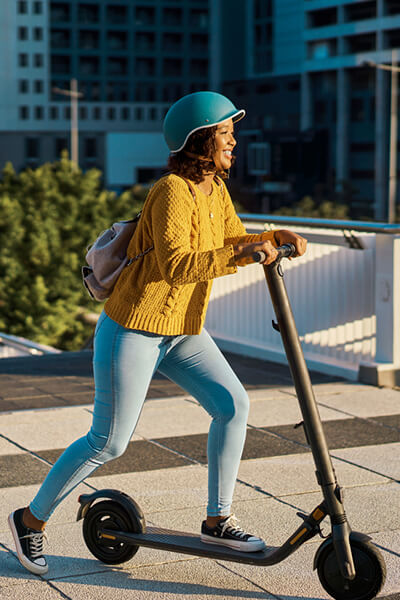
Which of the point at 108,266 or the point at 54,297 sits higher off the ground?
the point at 108,266

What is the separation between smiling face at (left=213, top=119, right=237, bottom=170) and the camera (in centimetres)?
379

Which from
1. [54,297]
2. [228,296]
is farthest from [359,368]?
[54,297]

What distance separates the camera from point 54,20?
114438 mm

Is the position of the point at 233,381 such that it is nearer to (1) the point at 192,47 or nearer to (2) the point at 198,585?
(2) the point at 198,585

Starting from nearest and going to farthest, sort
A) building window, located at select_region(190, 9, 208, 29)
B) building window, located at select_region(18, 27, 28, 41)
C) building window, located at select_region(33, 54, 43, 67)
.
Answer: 1. building window, located at select_region(18, 27, 28, 41)
2. building window, located at select_region(33, 54, 43, 67)
3. building window, located at select_region(190, 9, 208, 29)

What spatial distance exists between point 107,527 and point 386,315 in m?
4.52

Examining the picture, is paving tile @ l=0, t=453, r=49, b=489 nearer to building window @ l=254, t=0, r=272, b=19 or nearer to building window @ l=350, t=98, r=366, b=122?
building window @ l=350, t=98, r=366, b=122

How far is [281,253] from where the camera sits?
3.68 meters

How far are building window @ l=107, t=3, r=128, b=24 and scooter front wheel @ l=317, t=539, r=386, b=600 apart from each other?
117290mm

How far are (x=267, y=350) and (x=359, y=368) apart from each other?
147cm

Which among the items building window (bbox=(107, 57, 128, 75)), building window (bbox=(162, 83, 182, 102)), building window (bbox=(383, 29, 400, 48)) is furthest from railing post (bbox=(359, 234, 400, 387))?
building window (bbox=(162, 83, 182, 102))

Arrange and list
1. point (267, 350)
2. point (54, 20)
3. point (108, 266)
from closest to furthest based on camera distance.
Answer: point (108, 266) → point (267, 350) → point (54, 20)

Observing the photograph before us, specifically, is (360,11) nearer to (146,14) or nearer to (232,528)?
(146,14)

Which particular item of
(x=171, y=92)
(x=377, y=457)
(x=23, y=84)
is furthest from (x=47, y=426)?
(x=171, y=92)
